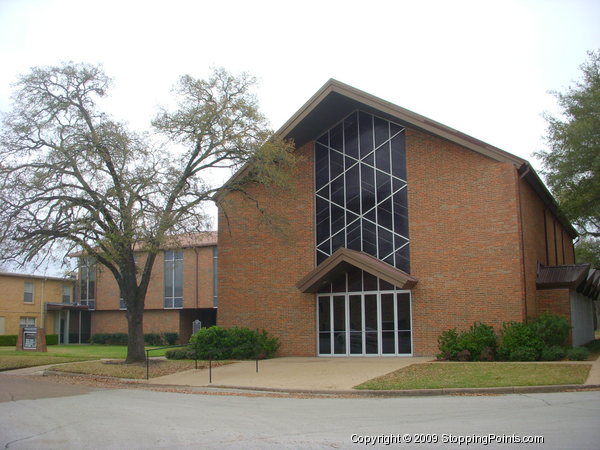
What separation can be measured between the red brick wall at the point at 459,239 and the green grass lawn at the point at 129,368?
8.15 meters

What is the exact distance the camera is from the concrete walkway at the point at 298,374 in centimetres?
1683

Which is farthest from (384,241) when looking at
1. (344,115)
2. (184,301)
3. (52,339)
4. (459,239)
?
(52,339)

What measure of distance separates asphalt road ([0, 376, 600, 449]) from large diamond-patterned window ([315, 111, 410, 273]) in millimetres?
10620

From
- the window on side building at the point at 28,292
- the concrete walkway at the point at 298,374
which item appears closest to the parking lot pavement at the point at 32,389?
the concrete walkway at the point at 298,374

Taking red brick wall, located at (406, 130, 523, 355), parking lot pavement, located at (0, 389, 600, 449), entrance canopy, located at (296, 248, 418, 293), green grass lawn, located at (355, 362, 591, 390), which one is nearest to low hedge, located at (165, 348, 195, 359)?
entrance canopy, located at (296, 248, 418, 293)

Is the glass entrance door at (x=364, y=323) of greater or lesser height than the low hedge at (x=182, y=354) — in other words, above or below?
above

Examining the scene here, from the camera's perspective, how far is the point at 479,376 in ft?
52.4

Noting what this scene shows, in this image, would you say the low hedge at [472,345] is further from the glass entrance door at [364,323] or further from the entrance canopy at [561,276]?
the entrance canopy at [561,276]

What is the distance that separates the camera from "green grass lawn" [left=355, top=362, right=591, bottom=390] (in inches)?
581

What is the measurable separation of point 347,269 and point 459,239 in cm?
458

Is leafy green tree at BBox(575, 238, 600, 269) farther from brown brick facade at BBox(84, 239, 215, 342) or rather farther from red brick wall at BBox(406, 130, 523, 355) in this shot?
red brick wall at BBox(406, 130, 523, 355)

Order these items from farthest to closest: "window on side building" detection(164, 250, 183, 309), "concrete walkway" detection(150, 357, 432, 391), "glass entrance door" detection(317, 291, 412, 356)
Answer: "window on side building" detection(164, 250, 183, 309)
"glass entrance door" detection(317, 291, 412, 356)
"concrete walkway" detection(150, 357, 432, 391)

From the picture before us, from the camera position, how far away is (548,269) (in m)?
23.9

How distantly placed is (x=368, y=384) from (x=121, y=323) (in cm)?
3215
